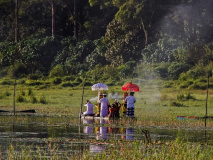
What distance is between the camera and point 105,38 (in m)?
55.3

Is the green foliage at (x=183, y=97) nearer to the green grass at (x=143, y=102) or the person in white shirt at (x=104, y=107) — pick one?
the green grass at (x=143, y=102)

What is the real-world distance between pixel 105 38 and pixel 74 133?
33298mm

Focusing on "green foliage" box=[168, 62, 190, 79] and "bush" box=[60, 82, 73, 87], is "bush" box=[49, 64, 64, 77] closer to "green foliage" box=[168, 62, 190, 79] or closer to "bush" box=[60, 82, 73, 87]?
"bush" box=[60, 82, 73, 87]

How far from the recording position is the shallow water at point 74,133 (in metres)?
18.3

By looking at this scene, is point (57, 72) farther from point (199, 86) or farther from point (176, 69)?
point (199, 86)

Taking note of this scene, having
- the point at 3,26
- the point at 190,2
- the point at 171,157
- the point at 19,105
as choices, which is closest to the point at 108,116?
the point at 19,105

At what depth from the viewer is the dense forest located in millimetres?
50031

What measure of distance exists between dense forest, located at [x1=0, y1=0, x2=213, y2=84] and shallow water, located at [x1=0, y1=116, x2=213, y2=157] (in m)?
20.1

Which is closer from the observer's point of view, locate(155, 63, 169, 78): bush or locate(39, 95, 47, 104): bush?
locate(39, 95, 47, 104): bush

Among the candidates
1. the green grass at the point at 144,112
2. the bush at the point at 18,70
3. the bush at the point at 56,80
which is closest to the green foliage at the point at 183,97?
the green grass at the point at 144,112

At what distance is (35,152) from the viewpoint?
16.5 metres

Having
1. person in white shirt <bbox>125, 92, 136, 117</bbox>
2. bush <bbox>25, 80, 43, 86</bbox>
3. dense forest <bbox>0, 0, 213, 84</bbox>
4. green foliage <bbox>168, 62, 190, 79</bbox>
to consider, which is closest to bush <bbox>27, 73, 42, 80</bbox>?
dense forest <bbox>0, 0, 213, 84</bbox>

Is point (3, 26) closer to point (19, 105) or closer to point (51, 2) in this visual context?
point (51, 2)

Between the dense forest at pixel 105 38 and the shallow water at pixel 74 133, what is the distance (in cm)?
2012
